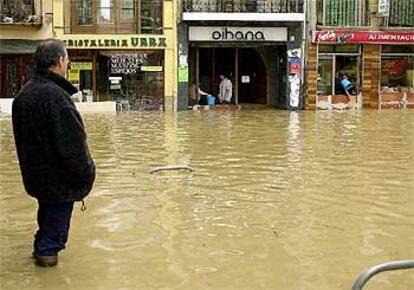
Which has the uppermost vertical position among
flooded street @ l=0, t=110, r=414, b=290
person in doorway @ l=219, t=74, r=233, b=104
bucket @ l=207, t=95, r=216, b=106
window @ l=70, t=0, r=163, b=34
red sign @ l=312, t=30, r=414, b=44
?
window @ l=70, t=0, r=163, b=34

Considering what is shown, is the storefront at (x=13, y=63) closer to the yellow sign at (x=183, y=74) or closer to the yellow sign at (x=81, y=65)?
the yellow sign at (x=81, y=65)

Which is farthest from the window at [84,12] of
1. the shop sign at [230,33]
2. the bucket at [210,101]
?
the bucket at [210,101]

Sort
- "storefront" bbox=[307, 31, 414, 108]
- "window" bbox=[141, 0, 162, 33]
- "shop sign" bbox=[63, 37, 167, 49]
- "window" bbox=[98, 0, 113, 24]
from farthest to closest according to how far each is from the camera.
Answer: "storefront" bbox=[307, 31, 414, 108], "window" bbox=[141, 0, 162, 33], "window" bbox=[98, 0, 113, 24], "shop sign" bbox=[63, 37, 167, 49]

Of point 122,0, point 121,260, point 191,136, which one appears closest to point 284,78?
point 122,0

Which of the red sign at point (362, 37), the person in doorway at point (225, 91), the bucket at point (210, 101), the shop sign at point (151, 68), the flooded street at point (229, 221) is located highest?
the red sign at point (362, 37)

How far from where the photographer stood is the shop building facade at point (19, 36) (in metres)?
28.6

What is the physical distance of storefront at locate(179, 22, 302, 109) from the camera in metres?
29.7

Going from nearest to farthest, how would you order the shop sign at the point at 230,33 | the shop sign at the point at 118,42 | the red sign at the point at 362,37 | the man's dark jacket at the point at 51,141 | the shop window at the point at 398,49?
the man's dark jacket at the point at 51,141
the shop sign at the point at 118,42
the shop sign at the point at 230,33
the red sign at the point at 362,37
the shop window at the point at 398,49

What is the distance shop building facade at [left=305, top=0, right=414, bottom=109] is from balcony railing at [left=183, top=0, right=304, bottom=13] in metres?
0.79

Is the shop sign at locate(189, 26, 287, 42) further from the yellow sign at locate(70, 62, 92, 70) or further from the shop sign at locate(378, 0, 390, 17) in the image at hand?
the yellow sign at locate(70, 62, 92, 70)

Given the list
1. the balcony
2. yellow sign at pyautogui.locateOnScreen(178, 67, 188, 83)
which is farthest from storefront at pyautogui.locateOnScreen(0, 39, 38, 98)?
yellow sign at pyautogui.locateOnScreen(178, 67, 188, 83)

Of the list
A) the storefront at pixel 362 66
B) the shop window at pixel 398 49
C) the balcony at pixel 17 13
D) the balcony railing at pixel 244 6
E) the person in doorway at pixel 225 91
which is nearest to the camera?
the balcony at pixel 17 13

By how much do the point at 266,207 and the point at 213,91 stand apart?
24.0m

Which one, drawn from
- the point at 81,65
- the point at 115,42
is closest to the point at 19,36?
the point at 81,65
